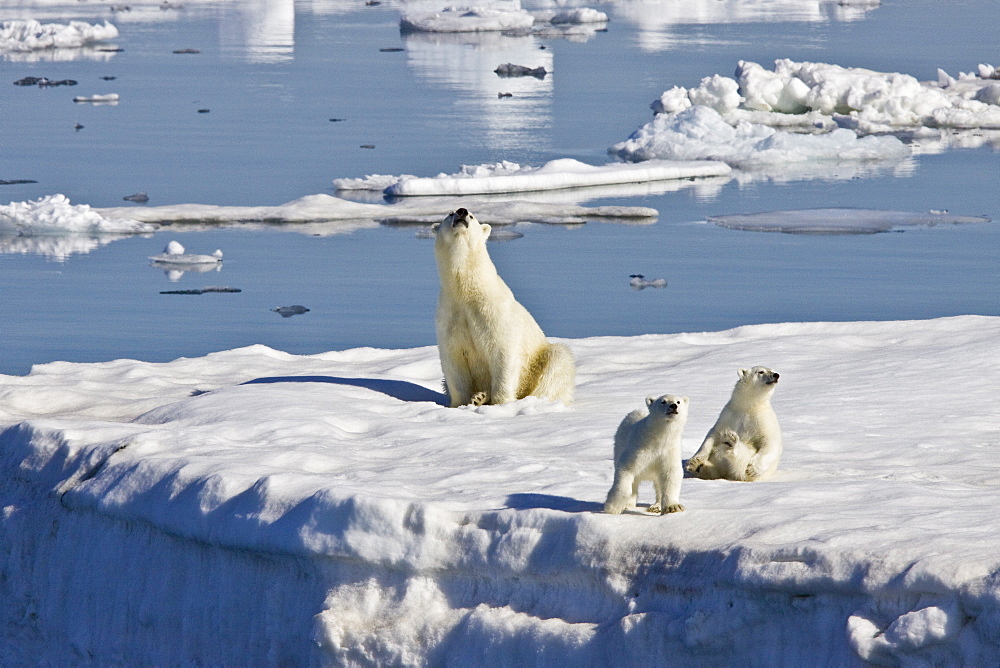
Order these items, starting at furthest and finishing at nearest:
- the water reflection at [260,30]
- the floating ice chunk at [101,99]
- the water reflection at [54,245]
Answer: the water reflection at [260,30] → the floating ice chunk at [101,99] → the water reflection at [54,245]

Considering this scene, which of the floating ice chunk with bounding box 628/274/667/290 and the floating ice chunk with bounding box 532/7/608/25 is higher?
the floating ice chunk with bounding box 532/7/608/25

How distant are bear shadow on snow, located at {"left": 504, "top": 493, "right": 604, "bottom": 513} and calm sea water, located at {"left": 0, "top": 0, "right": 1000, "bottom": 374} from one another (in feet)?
20.7

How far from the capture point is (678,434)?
4410 millimetres

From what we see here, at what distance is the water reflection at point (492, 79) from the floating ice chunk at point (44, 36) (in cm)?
915

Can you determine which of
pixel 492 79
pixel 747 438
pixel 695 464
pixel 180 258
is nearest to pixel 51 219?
pixel 180 258

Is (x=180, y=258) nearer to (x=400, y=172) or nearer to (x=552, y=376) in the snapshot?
(x=400, y=172)

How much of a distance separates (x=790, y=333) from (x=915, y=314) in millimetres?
3030

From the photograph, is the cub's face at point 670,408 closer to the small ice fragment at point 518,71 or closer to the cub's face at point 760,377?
the cub's face at point 760,377

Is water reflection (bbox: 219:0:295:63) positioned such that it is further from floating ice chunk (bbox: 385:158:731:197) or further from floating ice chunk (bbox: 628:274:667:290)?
floating ice chunk (bbox: 628:274:667:290)

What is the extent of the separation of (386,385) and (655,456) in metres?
3.39

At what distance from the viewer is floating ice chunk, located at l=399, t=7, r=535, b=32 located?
4250 centimetres

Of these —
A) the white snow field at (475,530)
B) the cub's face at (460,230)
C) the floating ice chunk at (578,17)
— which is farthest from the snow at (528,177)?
the floating ice chunk at (578,17)

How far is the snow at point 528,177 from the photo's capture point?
57.3ft

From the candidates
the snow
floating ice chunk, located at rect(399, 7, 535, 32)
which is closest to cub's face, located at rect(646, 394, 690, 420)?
the snow
